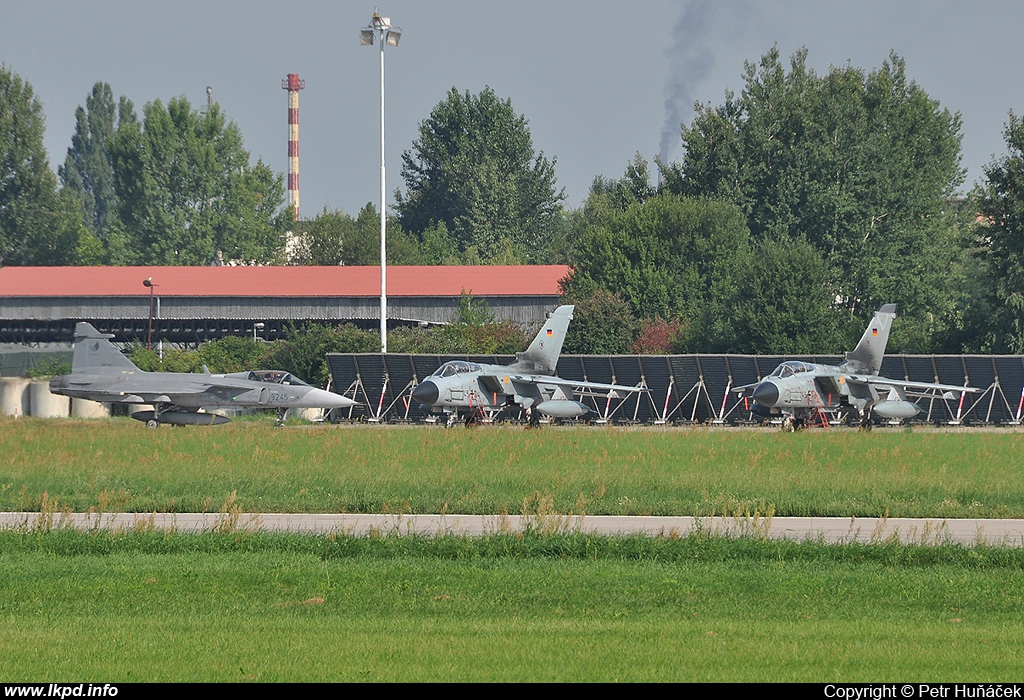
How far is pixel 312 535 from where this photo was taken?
1622 cm

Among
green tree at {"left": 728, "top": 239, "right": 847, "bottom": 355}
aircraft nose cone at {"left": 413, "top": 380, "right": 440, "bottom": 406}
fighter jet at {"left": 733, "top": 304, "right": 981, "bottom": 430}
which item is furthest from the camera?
green tree at {"left": 728, "top": 239, "right": 847, "bottom": 355}

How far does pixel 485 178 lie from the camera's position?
11150 centimetres

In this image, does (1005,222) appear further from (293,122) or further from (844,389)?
(293,122)

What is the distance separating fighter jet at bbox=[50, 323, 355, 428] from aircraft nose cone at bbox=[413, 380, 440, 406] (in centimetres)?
405

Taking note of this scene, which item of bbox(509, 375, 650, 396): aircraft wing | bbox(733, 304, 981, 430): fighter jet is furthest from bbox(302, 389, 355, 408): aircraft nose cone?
bbox(733, 304, 981, 430): fighter jet

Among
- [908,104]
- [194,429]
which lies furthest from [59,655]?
[908,104]

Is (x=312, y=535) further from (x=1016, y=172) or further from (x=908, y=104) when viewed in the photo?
(x=908, y=104)

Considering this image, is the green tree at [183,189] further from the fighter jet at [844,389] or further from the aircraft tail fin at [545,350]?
the fighter jet at [844,389]

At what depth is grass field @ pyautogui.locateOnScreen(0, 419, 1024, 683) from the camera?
9.38 m

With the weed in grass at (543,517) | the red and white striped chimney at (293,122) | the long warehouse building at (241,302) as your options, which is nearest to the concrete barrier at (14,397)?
the long warehouse building at (241,302)

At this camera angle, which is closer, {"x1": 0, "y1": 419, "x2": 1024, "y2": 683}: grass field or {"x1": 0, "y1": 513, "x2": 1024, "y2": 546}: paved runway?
{"x1": 0, "y1": 419, "x2": 1024, "y2": 683}: grass field

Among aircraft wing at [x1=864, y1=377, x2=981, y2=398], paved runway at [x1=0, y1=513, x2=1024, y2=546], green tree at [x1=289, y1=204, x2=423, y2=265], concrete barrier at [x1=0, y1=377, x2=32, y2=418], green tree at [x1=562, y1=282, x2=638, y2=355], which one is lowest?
paved runway at [x1=0, y1=513, x2=1024, y2=546]

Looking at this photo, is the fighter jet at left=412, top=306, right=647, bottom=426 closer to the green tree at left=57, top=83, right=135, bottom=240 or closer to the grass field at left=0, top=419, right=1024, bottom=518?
the grass field at left=0, top=419, right=1024, bottom=518

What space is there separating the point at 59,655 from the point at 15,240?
324 ft
